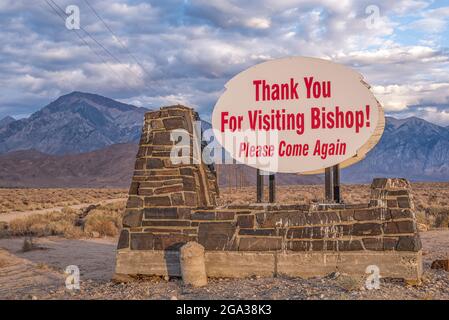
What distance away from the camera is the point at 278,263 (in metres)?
9.07

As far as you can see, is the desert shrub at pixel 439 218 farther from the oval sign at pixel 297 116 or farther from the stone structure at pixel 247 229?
the stone structure at pixel 247 229

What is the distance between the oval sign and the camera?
31.0 feet

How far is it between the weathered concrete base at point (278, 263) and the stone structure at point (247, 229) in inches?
0.6

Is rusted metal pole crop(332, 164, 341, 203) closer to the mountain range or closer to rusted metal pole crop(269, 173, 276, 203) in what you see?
rusted metal pole crop(269, 173, 276, 203)

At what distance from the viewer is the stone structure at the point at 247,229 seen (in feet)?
Answer: 28.9

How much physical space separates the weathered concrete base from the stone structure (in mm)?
16

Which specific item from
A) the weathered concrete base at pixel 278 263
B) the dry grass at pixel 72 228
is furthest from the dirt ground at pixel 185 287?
the dry grass at pixel 72 228

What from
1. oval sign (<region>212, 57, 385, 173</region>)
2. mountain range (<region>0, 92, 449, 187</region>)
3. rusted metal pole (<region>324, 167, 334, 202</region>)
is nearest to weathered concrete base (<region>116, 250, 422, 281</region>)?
rusted metal pole (<region>324, 167, 334, 202</region>)

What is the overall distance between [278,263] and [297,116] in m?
2.63

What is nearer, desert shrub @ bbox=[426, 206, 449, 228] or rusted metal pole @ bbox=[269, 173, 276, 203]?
rusted metal pole @ bbox=[269, 173, 276, 203]

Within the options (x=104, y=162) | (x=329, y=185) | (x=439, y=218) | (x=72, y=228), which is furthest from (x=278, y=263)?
(x=104, y=162)

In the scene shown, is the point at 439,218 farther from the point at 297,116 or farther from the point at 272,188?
the point at 297,116

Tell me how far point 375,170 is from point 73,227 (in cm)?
16171
